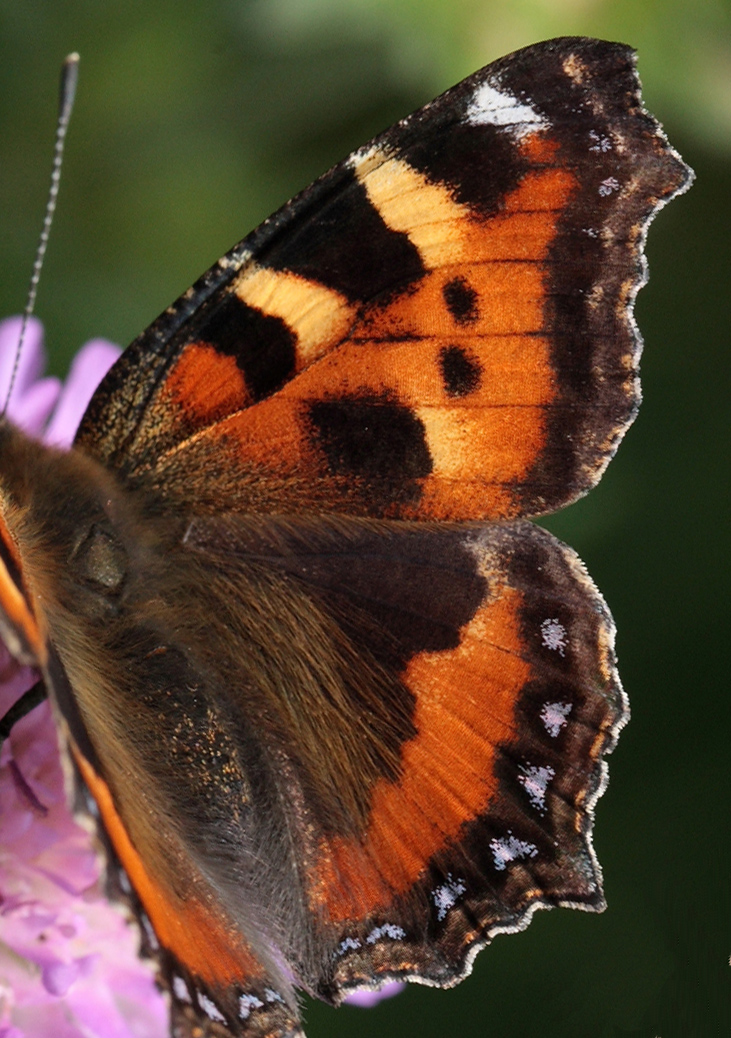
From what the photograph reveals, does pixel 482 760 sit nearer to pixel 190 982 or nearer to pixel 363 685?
pixel 363 685

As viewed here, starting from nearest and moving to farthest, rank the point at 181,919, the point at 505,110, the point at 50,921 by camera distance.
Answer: the point at 181,919, the point at 505,110, the point at 50,921

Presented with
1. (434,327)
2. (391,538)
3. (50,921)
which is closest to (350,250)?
(434,327)

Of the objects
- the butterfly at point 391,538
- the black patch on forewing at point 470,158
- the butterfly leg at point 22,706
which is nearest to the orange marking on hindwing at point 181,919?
the butterfly at point 391,538

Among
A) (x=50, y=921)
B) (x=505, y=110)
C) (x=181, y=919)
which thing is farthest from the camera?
(x=50, y=921)

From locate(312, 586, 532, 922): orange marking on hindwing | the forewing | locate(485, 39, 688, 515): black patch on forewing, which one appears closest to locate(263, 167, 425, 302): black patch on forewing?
the forewing

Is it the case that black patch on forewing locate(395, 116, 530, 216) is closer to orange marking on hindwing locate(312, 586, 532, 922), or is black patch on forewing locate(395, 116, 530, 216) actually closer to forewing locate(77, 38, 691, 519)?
forewing locate(77, 38, 691, 519)

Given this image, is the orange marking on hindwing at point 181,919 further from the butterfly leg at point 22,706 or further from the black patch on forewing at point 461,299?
the black patch on forewing at point 461,299

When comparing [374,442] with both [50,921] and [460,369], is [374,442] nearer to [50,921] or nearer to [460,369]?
[460,369]
